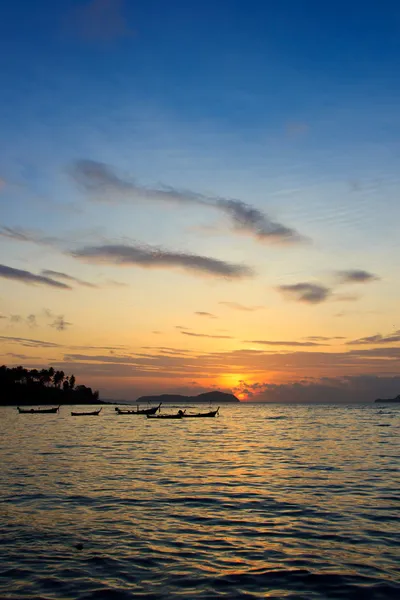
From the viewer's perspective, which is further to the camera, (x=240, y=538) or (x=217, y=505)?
(x=217, y=505)

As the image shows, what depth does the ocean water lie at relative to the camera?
1478cm

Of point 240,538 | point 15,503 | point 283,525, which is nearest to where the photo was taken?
point 240,538

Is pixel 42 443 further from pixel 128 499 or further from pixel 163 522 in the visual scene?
pixel 163 522

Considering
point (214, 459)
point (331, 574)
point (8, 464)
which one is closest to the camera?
point (331, 574)

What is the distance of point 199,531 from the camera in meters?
20.7

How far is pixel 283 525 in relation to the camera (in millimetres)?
21750

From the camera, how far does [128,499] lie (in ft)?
89.1

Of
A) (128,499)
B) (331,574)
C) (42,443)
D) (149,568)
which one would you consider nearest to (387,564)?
(331,574)

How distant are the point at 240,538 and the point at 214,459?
90.7 ft

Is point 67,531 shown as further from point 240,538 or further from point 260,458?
point 260,458

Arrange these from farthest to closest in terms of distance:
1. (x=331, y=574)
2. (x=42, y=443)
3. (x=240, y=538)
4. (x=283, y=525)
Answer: (x=42, y=443) → (x=283, y=525) → (x=240, y=538) → (x=331, y=574)

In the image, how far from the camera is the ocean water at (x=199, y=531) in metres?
14.8

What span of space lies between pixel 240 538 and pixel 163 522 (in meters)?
4.15

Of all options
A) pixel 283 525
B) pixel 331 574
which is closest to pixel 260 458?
pixel 283 525
